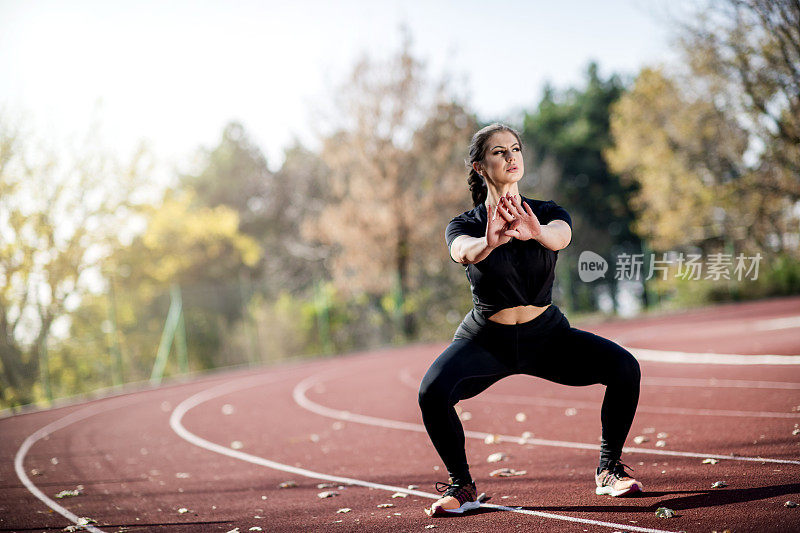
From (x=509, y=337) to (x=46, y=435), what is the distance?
9.43m

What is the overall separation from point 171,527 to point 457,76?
24192mm

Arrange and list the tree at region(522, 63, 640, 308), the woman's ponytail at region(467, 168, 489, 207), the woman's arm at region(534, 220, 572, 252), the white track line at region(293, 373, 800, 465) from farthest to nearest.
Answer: the tree at region(522, 63, 640, 308)
the white track line at region(293, 373, 800, 465)
the woman's ponytail at region(467, 168, 489, 207)
the woman's arm at region(534, 220, 572, 252)

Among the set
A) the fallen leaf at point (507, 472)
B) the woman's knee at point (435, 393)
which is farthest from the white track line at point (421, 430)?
the woman's knee at point (435, 393)

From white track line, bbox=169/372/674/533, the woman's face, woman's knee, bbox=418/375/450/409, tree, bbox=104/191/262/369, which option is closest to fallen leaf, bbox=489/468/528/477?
white track line, bbox=169/372/674/533

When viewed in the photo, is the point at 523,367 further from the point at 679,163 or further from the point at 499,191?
the point at 679,163

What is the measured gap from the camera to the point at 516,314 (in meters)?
4.26

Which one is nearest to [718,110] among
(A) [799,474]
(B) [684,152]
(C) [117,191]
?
(B) [684,152]

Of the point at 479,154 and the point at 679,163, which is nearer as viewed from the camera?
the point at 479,154

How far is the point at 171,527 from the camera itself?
5.05 meters

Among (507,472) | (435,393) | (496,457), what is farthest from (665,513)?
(496,457)

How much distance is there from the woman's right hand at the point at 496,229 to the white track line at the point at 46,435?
3251 millimetres

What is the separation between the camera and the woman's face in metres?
4.26

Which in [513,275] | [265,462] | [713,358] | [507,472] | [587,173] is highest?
[587,173]

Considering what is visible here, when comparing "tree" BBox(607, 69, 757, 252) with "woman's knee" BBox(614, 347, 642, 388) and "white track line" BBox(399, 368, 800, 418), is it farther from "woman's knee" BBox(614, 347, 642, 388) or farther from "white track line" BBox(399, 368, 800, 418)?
"woman's knee" BBox(614, 347, 642, 388)
